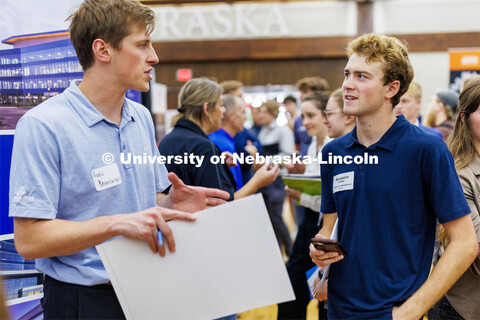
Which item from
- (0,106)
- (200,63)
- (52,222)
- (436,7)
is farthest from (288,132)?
(52,222)

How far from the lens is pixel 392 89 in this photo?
5.55 feet

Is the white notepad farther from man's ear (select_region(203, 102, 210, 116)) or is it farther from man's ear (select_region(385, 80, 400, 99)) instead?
man's ear (select_region(203, 102, 210, 116))

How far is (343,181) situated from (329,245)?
246mm

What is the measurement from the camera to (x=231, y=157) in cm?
306

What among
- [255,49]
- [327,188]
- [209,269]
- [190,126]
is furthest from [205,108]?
[255,49]

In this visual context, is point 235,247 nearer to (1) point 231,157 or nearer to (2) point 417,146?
(2) point 417,146

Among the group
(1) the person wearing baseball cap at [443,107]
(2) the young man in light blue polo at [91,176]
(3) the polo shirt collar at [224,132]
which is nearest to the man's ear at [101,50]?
(2) the young man in light blue polo at [91,176]

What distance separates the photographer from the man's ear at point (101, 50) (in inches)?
57.6

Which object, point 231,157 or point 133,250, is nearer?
point 133,250

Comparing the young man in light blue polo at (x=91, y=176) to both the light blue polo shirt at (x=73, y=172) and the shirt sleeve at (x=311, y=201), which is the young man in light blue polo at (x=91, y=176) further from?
the shirt sleeve at (x=311, y=201)

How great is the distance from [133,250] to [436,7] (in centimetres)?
967

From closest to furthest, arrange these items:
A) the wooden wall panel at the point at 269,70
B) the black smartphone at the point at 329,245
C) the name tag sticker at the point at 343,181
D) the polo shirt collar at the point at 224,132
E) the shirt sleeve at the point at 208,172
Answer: the black smartphone at the point at 329,245, the name tag sticker at the point at 343,181, the shirt sleeve at the point at 208,172, the polo shirt collar at the point at 224,132, the wooden wall panel at the point at 269,70

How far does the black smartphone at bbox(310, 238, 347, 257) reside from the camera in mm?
1503

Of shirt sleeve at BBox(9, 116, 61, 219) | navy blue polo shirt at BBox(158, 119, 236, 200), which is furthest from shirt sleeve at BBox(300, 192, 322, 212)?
shirt sleeve at BBox(9, 116, 61, 219)
